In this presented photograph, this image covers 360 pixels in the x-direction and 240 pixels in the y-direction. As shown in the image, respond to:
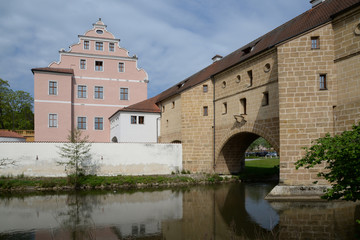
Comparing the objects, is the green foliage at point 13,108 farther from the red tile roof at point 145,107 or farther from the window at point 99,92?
the red tile roof at point 145,107

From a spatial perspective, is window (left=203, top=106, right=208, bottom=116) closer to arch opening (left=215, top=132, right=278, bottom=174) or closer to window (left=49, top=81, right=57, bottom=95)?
arch opening (left=215, top=132, right=278, bottom=174)

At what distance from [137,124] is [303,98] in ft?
55.1

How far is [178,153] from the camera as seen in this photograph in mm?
23406

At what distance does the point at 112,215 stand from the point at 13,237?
12.0 ft

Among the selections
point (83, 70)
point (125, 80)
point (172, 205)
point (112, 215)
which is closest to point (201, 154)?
point (172, 205)

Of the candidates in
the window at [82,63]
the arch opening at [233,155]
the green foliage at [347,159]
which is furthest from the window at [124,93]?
the green foliage at [347,159]

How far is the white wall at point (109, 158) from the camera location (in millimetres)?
19750

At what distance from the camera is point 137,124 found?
90.8ft

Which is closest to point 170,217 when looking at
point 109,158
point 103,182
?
point 103,182

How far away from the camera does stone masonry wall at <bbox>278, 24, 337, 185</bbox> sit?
13742mm

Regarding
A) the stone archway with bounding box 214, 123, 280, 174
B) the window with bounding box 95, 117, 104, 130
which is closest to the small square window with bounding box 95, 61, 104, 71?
the window with bounding box 95, 117, 104, 130

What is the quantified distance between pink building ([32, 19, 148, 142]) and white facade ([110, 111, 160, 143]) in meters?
3.04

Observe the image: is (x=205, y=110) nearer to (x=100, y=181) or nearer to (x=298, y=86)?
(x=100, y=181)

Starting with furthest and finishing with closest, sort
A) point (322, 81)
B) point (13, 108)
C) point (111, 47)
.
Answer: point (13, 108) → point (111, 47) → point (322, 81)
